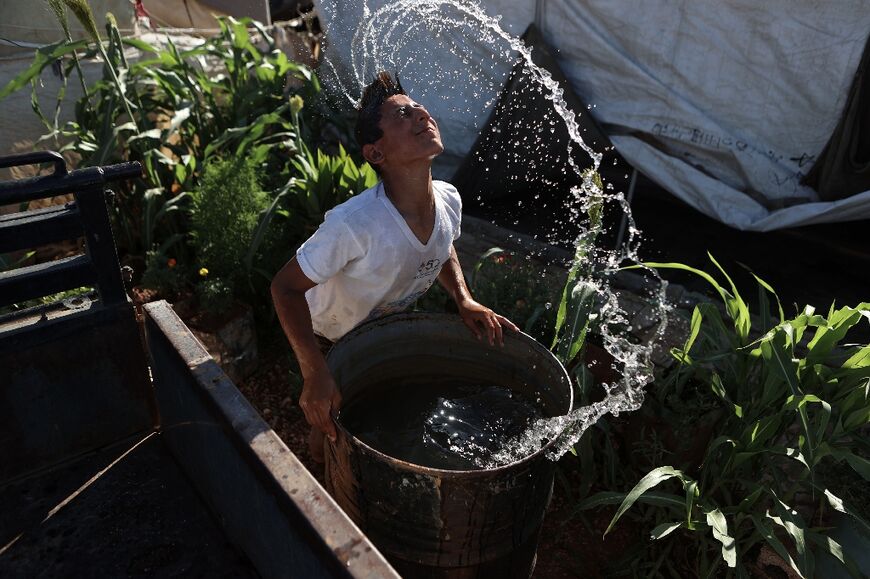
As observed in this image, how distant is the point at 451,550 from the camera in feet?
5.22

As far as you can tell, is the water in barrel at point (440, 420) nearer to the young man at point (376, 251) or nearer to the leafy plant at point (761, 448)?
the young man at point (376, 251)

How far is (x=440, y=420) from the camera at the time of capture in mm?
1973

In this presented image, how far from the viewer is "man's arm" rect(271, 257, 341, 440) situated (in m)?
1.61

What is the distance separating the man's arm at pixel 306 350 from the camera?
1607 mm

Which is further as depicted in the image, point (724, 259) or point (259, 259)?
point (724, 259)

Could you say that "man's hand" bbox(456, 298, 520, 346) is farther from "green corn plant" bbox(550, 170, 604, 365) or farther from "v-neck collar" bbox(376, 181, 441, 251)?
"green corn plant" bbox(550, 170, 604, 365)

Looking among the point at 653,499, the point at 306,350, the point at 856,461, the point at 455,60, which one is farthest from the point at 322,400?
the point at 455,60

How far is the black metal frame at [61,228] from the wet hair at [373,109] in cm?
60

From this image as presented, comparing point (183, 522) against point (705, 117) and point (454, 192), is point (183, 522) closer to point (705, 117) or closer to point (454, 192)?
point (454, 192)

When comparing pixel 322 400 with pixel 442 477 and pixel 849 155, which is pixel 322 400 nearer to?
pixel 442 477

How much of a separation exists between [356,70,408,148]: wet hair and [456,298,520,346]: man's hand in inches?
22.5

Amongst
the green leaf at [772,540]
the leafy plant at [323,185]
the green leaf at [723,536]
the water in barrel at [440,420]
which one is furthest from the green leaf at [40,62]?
the green leaf at [772,540]

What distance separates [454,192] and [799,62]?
2414 mm

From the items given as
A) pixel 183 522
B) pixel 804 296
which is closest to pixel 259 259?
pixel 183 522
